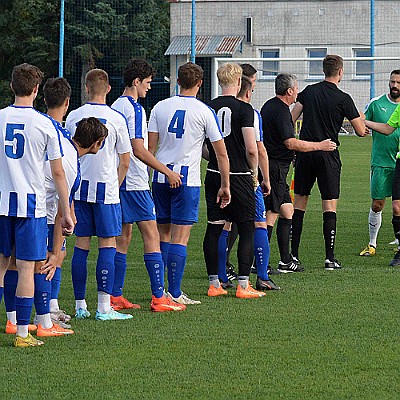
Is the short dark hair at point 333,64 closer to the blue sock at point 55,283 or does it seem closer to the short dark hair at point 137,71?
the short dark hair at point 137,71

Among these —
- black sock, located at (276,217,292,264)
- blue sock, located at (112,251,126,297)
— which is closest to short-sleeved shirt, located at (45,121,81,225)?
blue sock, located at (112,251,126,297)

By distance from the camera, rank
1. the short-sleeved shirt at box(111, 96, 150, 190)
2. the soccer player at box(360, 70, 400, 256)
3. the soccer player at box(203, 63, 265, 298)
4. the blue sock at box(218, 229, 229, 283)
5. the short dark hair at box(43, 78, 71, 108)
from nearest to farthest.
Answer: the short dark hair at box(43, 78, 71, 108) → the short-sleeved shirt at box(111, 96, 150, 190) → the soccer player at box(203, 63, 265, 298) → the blue sock at box(218, 229, 229, 283) → the soccer player at box(360, 70, 400, 256)

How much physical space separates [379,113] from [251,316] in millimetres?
4629

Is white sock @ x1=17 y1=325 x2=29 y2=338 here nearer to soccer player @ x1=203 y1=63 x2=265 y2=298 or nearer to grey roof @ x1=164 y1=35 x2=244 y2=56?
soccer player @ x1=203 y1=63 x2=265 y2=298

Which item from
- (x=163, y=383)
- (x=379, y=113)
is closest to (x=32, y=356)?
(x=163, y=383)

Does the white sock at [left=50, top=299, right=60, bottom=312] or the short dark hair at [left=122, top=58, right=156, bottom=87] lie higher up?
the short dark hair at [left=122, top=58, right=156, bottom=87]

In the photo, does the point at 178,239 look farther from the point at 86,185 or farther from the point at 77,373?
the point at 77,373

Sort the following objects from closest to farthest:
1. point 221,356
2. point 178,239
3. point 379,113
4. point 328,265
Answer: point 221,356, point 178,239, point 328,265, point 379,113

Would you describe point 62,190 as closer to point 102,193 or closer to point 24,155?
point 24,155

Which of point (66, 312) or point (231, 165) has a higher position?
point (231, 165)

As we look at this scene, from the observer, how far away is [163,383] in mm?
5863

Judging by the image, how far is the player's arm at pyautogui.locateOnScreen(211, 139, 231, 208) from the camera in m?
8.28

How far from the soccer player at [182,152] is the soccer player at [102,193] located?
66 cm

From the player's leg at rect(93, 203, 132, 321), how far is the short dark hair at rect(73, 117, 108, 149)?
0.67 meters
